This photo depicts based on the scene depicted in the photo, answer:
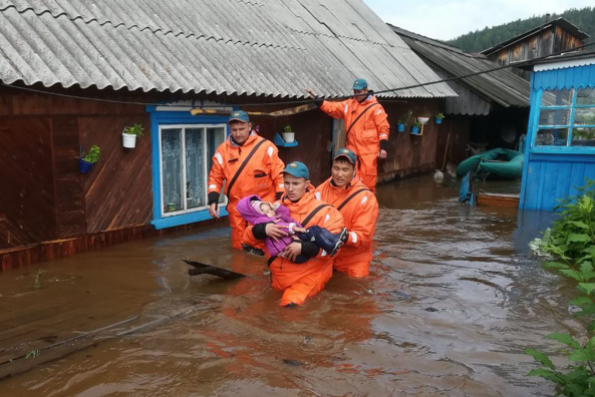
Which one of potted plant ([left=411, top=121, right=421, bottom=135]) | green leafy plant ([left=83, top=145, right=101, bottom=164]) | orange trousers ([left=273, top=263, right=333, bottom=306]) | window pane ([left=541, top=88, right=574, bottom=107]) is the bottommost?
orange trousers ([left=273, top=263, right=333, bottom=306])

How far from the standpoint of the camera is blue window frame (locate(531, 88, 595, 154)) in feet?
31.9

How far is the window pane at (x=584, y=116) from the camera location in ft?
31.8

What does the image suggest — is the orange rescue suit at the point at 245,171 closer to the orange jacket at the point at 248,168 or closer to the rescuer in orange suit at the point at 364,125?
the orange jacket at the point at 248,168

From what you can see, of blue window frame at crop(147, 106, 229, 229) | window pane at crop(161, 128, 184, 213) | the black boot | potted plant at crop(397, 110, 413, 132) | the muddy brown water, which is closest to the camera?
the muddy brown water

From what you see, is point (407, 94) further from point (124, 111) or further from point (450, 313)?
point (450, 313)

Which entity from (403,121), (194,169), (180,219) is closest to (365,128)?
(194,169)

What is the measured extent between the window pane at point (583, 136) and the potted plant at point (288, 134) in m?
5.39

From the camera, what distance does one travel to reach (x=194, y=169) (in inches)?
357

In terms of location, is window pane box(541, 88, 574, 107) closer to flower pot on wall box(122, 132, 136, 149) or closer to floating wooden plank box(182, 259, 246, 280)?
floating wooden plank box(182, 259, 246, 280)

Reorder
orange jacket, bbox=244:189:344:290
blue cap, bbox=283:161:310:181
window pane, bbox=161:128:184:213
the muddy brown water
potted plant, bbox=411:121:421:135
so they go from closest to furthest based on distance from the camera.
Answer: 1. the muddy brown water
2. blue cap, bbox=283:161:310:181
3. orange jacket, bbox=244:189:344:290
4. window pane, bbox=161:128:184:213
5. potted plant, bbox=411:121:421:135

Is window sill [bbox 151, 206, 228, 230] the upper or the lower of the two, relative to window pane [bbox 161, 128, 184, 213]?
lower

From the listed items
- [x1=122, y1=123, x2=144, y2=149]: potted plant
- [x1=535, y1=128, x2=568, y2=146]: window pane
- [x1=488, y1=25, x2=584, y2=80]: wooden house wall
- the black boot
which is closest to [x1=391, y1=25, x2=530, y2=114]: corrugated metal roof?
[x1=488, y1=25, x2=584, y2=80]: wooden house wall

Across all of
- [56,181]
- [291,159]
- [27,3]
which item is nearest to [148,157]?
[56,181]

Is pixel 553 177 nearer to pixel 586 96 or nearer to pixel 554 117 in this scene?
pixel 554 117
